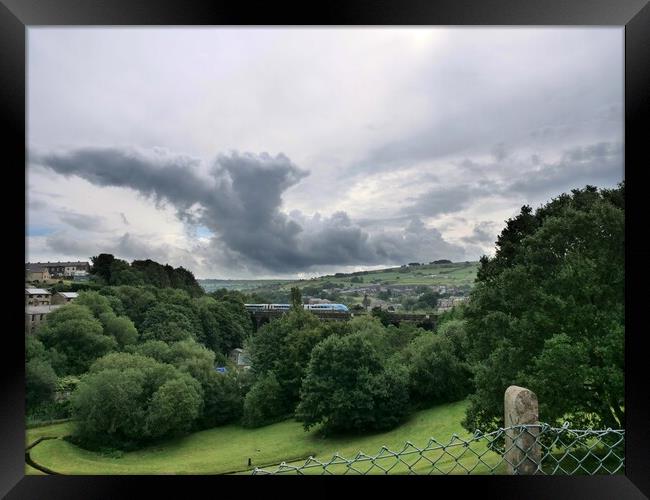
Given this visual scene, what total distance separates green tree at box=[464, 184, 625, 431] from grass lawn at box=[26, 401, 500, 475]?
5.95ft

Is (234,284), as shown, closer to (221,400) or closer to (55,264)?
(221,400)

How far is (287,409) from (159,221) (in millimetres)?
3736

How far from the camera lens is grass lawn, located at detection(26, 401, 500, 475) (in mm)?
5852

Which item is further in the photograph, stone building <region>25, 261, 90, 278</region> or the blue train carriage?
the blue train carriage

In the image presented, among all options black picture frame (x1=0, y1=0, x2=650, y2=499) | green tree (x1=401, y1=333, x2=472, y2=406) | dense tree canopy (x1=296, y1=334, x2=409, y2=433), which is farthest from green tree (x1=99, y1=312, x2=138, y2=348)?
black picture frame (x1=0, y1=0, x2=650, y2=499)

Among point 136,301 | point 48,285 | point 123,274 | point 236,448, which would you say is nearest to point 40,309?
point 48,285

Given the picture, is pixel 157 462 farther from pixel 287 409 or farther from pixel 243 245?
pixel 243 245

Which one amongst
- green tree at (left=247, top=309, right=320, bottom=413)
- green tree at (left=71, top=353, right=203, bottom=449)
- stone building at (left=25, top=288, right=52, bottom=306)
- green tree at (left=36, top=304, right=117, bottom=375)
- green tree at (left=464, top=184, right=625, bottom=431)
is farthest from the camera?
green tree at (left=247, top=309, right=320, bottom=413)

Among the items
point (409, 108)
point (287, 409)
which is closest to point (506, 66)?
point (409, 108)

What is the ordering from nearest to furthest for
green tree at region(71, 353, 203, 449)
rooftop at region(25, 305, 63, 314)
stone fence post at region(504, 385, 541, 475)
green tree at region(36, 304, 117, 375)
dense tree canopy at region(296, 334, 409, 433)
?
stone fence post at region(504, 385, 541, 475) → rooftop at region(25, 305, 63, 314) → green tree at region(36, 304, 117, 375) → green tree at region(71, 353, 203, 449) → dense tree canopy at region(296, 334, 409, 433)

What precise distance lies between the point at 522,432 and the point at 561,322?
290 centimetres

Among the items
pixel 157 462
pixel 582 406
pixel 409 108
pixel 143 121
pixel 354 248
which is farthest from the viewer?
pixel 157 462

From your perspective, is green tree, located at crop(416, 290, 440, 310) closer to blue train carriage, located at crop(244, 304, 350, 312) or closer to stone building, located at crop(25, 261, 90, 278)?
blue train carriage, located at crop(244, 304, 350, 312)

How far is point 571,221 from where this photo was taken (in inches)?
163
